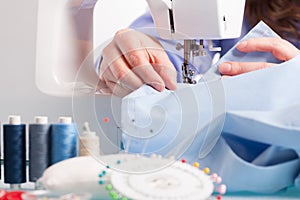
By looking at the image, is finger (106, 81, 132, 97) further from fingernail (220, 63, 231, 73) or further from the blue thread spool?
fingernail (220, 63, 231, 73)

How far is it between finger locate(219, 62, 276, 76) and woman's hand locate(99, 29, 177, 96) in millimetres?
192

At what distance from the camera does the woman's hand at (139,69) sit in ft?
3.04

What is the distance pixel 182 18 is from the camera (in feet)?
3.18

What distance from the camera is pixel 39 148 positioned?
88 cm

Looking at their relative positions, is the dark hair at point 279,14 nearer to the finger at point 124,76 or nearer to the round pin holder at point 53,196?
the finger at point 124,76

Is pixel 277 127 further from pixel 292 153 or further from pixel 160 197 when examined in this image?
pixel 160 197

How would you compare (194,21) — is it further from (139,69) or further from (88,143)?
(88,143)

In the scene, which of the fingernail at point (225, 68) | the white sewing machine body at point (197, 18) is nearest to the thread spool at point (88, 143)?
the white sewing machine body at point (197, 18)

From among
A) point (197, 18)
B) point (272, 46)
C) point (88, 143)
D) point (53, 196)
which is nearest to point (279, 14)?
A: point (272, 46)

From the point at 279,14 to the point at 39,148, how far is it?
829mm

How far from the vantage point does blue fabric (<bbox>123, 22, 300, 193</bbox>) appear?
79 centimetres

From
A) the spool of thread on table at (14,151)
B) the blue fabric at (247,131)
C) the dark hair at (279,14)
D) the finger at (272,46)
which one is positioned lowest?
the spool of thread on table at (14,151)

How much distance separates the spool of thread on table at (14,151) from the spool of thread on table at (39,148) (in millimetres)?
22

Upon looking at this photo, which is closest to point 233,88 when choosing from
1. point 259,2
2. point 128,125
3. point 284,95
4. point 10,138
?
point 284,95
